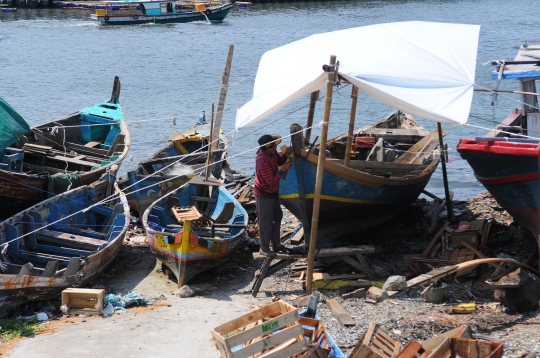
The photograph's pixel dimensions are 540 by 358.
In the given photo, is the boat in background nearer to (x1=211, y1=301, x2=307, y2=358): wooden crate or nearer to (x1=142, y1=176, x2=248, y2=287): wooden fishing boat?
(x1=142, y1=176, x2=248, y2=287): wooden fishing boat

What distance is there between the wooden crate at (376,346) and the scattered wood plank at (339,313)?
1412mm

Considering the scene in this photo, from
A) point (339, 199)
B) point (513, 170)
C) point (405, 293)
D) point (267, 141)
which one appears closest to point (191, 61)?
point (339, 199)

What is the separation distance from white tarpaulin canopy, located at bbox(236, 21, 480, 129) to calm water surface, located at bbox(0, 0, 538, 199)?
226 cm

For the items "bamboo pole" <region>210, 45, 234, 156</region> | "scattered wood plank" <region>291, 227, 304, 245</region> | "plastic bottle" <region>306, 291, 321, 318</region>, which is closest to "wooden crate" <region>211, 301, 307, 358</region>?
"plastic bottle" <region>306, 291, 321, 318</region>

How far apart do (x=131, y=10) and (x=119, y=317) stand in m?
53.4

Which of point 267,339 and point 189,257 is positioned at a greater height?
point 267,339

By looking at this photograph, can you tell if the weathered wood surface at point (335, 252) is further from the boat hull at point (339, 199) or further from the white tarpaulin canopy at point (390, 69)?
the white tarpaulin canopy at point (390, 69)

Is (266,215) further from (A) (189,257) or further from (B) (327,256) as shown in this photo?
(A) (189,257)

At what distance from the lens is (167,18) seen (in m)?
61.5

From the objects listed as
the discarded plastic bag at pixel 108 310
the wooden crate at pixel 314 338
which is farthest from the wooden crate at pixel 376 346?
the discarded plastic bag at pixel 108 310

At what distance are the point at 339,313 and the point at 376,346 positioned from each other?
1.99m

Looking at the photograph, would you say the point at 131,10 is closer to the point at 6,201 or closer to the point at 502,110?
the point at 502,110

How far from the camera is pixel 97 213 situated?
50.4 ft

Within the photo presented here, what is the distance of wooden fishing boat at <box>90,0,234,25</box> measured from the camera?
198 ft
